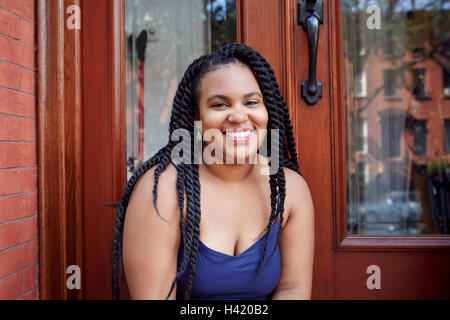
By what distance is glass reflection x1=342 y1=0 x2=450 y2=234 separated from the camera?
1.87 metres

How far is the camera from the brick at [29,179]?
153 cm

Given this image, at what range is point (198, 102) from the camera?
1277mm

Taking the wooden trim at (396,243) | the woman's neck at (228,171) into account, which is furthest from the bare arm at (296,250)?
the wooden trim at (396,243)

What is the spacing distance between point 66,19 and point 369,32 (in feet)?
5.22

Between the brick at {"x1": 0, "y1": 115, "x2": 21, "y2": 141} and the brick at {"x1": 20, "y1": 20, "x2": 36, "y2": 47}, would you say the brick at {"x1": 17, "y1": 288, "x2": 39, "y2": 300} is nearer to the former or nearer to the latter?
the brick at {"x1": 0, "y1": 115, "x2": 21, "y2": 141}

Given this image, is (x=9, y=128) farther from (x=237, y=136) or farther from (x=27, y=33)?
(x=237, y=136)

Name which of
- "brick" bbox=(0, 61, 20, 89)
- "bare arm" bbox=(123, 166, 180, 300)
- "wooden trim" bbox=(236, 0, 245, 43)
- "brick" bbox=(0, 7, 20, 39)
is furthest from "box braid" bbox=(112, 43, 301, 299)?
"brick" bbox=(0, 7, 20, 39)

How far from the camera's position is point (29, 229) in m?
1.56

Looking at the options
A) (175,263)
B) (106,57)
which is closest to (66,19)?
(106,57)

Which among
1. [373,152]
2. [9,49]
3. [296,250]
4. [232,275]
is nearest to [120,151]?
[9,49]

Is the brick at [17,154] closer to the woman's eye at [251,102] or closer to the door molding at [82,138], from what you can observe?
the door molding at [82,138]

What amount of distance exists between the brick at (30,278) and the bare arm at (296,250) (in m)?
1.10

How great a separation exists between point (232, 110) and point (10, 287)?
1.20 meters
